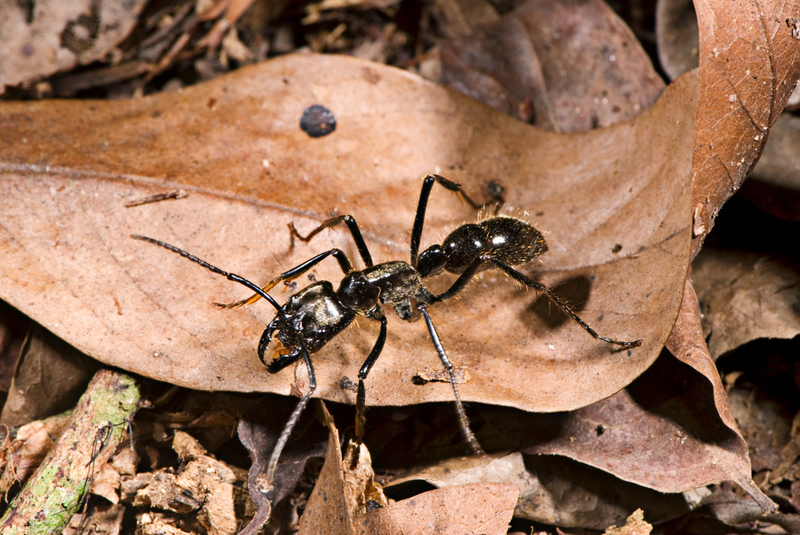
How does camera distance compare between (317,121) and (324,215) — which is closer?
(324,215)

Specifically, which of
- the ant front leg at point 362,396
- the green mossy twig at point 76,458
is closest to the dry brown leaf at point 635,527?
the ant front leg at point 362,396

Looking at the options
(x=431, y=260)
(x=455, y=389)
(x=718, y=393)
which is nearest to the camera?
(x=718, y=393)

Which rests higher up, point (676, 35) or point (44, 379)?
point (676, 35)

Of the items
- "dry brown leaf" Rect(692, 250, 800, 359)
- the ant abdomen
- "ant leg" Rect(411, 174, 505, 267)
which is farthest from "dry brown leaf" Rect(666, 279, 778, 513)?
"ant leg" Rect(411, 174, 505, 267)

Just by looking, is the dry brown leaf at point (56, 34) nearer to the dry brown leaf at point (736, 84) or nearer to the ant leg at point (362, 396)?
the ant leg at point (362, 396)

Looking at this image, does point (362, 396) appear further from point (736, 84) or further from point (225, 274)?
point (736, 84)

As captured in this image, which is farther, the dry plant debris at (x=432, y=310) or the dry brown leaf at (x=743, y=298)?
the dry brown leaf at (x=743, y=298)

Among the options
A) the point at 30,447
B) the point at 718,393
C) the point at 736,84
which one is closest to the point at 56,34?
the point at 30,447
